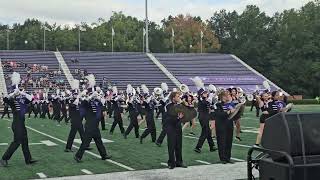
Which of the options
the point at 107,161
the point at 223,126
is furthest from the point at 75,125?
the point at 223,126

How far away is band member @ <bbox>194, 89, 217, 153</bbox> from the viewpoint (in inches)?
470

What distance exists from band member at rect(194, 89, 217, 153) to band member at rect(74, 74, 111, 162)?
2185mm

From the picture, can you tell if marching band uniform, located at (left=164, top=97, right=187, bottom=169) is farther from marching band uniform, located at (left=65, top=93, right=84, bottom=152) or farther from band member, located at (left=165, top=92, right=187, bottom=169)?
marching band uniform, located at (left=65, top=93, right=84, bottom=152)

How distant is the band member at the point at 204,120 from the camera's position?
11.9m

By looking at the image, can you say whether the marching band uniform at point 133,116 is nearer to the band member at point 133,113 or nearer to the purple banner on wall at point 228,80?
the band member at point 133,113

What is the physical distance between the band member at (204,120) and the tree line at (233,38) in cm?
4975

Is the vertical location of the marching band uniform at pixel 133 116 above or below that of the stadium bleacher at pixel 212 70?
below

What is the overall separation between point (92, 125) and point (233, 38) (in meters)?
74.1

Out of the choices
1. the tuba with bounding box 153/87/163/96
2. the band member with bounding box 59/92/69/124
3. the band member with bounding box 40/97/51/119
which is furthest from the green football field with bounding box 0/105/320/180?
the band member with bounding box 40/97/51/119

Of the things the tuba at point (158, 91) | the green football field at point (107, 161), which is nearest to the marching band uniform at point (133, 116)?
the green football field at point (107, 161)

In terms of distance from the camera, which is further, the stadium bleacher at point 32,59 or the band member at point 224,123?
the stadium bleacher at point 32,59

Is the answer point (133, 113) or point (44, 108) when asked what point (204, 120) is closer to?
point (133, 113)

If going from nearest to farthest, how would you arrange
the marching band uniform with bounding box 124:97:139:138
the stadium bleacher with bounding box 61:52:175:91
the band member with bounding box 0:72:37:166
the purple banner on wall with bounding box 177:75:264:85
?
the band member with bounding box 0:72:37:166
the marching band uniform with bounding box 124:97:139:138
the stadium bleacher with bounding box 61:52:175:91
the purple banner on wall with bounding box 177:75:264:85

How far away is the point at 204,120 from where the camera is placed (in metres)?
13.0
